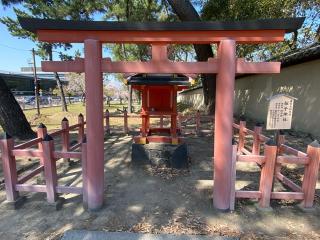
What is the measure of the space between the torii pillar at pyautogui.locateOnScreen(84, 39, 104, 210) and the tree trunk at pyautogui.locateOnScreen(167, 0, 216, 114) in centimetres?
886

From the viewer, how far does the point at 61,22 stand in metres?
3.68

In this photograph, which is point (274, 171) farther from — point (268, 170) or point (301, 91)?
point (301, 91)

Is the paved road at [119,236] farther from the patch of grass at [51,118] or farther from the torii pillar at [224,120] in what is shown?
the patch of grass at [51,118]

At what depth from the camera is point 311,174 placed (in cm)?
390

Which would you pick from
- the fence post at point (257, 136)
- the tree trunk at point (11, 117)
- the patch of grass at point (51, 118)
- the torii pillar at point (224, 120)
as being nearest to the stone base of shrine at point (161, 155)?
the fence post at point (257, 136)

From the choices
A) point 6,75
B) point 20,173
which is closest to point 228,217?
point 20,173

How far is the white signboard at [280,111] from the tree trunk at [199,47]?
28.3 ft

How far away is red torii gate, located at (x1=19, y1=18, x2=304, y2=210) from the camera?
3695 millimetres

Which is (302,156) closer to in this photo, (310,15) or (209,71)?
(209,71)

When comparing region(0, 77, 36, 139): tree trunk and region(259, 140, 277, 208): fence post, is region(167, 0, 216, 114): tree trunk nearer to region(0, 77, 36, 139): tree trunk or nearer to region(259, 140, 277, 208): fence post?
region(0, 77, 36, 139): tree trunk

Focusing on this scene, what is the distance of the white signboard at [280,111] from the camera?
411 centimetres

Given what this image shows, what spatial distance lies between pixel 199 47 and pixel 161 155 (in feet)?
26.3

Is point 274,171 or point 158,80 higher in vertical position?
point 158,80

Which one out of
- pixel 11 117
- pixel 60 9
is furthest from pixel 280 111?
pixel 60 9
